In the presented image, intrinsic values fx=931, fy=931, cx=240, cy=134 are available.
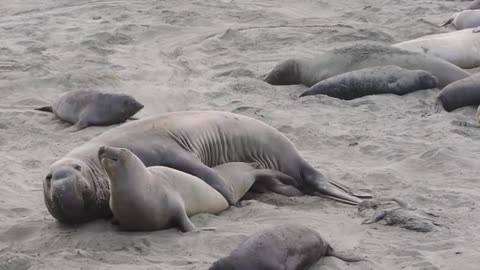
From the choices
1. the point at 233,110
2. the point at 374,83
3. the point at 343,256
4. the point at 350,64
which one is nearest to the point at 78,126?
the point at 233,110

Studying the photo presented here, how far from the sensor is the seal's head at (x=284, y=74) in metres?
8.33

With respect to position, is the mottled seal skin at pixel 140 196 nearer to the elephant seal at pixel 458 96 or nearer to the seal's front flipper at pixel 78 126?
the seal's front flipper at pixel 78 126

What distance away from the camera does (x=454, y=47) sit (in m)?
8.87

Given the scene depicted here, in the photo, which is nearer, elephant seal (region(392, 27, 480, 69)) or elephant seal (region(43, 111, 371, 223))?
elephant seal (region(43, 111, 371, 223))

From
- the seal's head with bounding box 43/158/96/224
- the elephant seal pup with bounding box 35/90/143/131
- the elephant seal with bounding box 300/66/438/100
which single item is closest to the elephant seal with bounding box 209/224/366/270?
the seal's head with bounding box 43/158/96/224

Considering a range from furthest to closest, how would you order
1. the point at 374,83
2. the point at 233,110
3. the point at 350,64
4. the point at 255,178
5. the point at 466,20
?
the point at 466,20 → the point at 350,64 → the point at 374,83 → the point at 233,110 → the point at 255,178

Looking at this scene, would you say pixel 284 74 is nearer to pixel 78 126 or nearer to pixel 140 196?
pixel 78 126

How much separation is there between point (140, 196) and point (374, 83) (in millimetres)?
3717

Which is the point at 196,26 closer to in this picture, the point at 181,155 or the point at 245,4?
the point at 245,4

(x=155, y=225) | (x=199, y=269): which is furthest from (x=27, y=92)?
(x=199, y=269)

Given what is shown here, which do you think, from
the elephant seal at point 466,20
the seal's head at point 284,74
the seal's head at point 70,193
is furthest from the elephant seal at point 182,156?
the elephant seal at point 466,20

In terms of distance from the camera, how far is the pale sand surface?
4.36m

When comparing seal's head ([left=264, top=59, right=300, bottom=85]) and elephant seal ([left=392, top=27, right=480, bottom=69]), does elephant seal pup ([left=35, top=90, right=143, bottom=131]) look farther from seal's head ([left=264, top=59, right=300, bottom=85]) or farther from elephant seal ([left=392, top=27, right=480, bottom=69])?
elephant seal ([left=392, top=27, right=480, bottom=69])

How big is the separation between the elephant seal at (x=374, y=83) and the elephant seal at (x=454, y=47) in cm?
98
